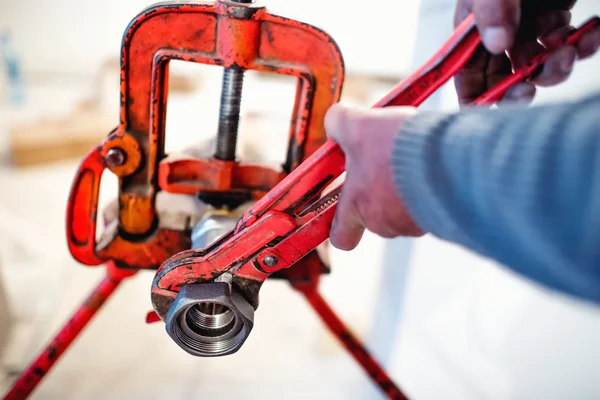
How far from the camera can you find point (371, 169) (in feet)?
1.06

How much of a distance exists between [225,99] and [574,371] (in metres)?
0.60

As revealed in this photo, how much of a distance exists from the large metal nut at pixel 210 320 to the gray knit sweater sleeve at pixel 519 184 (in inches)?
9.7

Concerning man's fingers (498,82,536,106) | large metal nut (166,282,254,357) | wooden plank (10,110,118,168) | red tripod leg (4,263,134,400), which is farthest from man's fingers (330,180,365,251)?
wooden plank (10,110,118,168)

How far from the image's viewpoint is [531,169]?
220mm

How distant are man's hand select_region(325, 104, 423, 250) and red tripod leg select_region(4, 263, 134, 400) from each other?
39 centimetres

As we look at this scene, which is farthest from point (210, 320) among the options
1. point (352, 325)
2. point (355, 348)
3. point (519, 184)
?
point (352, 325)

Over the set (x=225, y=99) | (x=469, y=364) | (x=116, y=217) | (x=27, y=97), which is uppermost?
(x=225, y=99)

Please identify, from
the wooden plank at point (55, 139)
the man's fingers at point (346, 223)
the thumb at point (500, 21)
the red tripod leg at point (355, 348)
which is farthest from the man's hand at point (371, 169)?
the wooden plank at point (55, 139)

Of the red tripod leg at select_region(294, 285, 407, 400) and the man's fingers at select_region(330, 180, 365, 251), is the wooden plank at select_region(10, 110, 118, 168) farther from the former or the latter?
the man's fingers at select_region(330, 180, 365, 251)

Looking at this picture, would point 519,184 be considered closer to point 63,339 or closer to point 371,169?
point 371,169

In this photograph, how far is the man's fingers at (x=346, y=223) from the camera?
36 cm

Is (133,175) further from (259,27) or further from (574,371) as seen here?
(574,371)

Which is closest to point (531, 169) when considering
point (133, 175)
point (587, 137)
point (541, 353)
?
point (587, 137)

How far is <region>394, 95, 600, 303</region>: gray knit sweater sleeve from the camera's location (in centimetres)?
21
